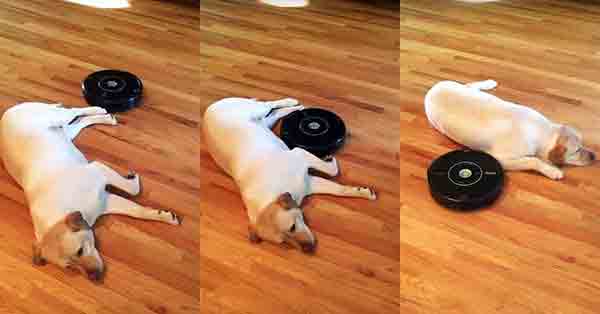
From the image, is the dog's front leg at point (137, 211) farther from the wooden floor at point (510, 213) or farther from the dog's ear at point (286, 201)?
the wooden floor at point (510, 213)

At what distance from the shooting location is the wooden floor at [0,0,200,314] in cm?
190

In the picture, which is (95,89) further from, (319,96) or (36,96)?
(319,96)

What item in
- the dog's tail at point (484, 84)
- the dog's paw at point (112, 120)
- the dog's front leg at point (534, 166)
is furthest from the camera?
the dog's tail at point (484, 84)

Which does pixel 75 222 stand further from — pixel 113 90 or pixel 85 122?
pixel 113 90

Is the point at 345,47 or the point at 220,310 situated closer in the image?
the point at 220,310

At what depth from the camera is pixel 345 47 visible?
3.40 meters

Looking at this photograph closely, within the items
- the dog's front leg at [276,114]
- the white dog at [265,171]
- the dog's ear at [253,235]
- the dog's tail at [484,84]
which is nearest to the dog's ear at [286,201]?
the white dog at [265,171]

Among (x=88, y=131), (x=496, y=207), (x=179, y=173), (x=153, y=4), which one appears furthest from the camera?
(x=153, y=4)

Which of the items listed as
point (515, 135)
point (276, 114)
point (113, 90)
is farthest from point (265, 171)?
point (113, 90)

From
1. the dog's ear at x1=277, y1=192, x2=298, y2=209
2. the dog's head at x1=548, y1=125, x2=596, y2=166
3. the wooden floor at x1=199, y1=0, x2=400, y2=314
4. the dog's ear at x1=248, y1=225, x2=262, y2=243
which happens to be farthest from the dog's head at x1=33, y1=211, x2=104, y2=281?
the dog's head at x1=548, y1=125, x2=596, y2=166

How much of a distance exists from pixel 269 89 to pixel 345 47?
0.65 m

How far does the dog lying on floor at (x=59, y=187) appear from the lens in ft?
6.26

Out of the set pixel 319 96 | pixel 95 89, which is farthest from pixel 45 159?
pixel 319 96

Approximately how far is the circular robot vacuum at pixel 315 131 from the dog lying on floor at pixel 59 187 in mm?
566
